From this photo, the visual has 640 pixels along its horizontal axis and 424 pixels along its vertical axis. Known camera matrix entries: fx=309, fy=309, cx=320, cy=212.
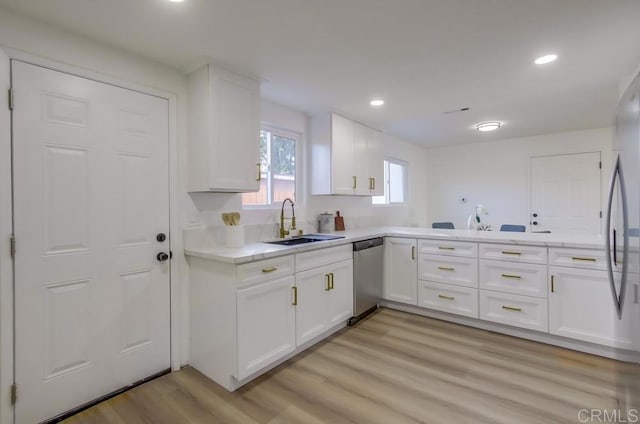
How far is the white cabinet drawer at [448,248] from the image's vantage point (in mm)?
2971

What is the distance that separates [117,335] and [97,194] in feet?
3.01

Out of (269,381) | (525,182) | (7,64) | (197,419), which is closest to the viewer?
(7,64)

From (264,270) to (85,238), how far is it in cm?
110

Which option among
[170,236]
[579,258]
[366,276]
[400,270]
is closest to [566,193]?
[579,258]

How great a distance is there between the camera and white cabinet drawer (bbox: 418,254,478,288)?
297cm

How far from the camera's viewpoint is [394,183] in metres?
5.38

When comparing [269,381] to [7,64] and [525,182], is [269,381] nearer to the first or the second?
[7,64]

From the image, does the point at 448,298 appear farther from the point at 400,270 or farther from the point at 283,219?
the point at 283,219

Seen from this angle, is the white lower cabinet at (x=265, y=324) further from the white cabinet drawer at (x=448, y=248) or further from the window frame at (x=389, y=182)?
the window frame at (x=389, y=182)

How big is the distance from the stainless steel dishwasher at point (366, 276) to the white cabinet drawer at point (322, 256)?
13 cm

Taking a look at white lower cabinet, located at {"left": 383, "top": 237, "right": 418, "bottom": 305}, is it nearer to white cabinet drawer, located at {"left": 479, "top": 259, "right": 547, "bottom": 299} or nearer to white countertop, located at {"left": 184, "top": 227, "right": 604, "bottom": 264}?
white countertop, located at {"left": 184, "top": 227, "right": 604, "bottom": 264}

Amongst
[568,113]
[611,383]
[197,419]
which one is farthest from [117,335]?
[568,113]

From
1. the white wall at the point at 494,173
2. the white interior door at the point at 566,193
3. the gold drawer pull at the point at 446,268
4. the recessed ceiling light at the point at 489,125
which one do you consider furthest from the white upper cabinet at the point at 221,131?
the white interior door at the point at 566,193

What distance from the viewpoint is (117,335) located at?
2004mm
